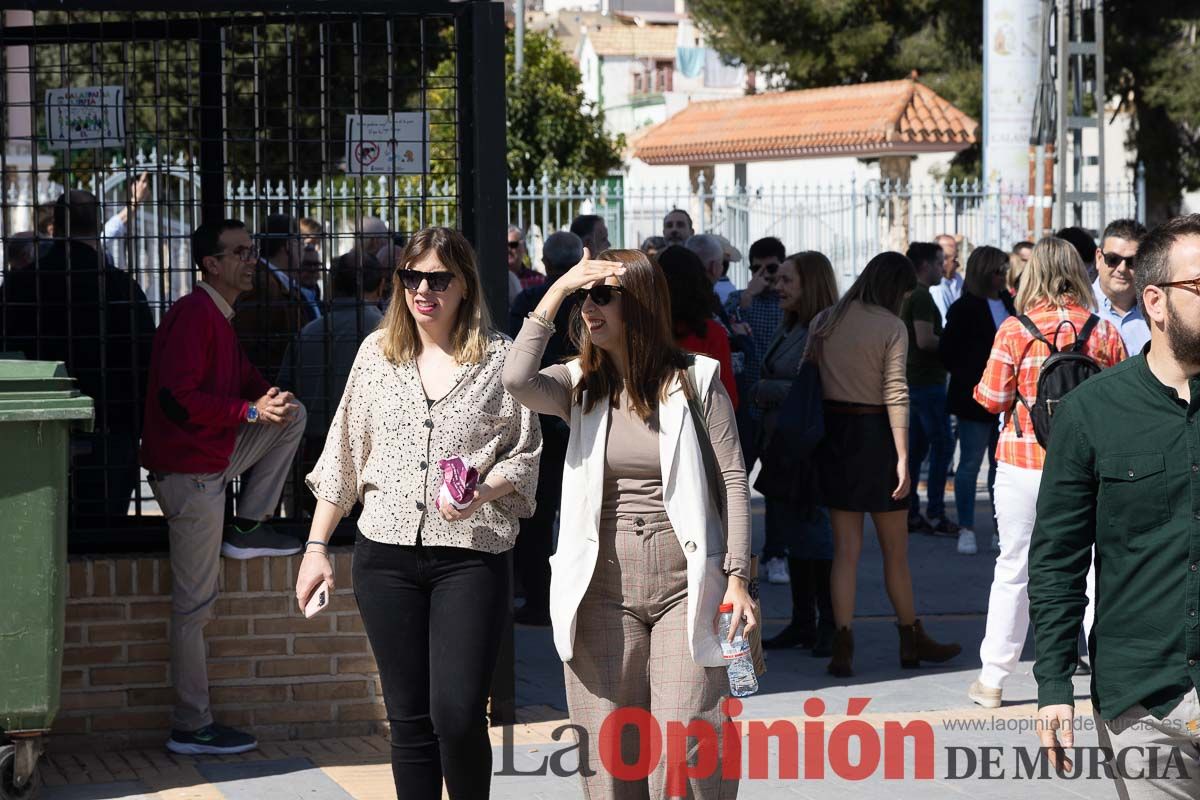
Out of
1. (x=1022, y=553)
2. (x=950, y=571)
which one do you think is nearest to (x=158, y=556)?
(x=1022, y=553)

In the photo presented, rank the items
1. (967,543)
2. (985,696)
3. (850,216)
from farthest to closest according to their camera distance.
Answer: (850,216) < (967,543) < (985,696)

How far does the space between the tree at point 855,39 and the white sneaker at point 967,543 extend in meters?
24.3

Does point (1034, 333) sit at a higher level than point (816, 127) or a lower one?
lower

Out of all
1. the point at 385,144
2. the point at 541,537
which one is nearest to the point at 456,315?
the point at 385,144

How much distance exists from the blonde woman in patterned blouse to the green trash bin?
0.93m

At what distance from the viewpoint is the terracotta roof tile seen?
83.1 feet

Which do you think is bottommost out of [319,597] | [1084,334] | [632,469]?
[319,597]

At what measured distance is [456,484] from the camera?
4383 millimetres

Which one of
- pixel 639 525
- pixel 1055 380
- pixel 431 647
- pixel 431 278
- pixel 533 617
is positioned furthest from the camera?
pixel 533 617

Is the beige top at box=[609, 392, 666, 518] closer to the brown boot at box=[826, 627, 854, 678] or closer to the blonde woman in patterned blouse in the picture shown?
the blonde woman in patterned blouse

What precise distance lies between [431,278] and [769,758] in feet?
7.94

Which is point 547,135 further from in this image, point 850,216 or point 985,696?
point 985,696

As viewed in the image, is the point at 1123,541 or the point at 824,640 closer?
the point at 1123,541

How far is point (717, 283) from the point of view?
35.0ft
